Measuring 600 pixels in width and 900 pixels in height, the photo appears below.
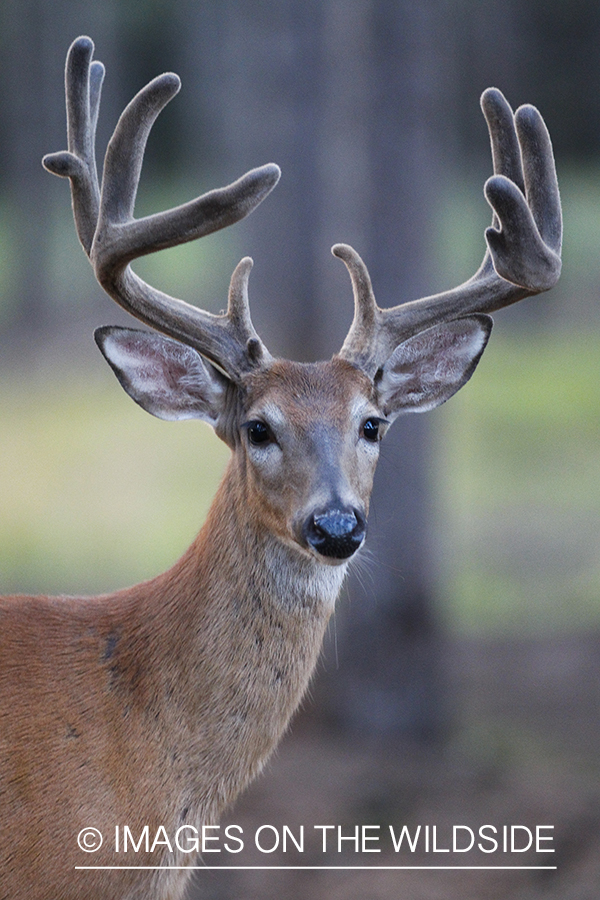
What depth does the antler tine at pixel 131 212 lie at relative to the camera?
12.2 ft

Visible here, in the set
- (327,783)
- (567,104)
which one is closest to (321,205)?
(327,783)

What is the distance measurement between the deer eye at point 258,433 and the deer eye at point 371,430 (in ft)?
1.10

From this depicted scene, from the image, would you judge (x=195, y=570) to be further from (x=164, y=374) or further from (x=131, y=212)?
(x=131, y=212)

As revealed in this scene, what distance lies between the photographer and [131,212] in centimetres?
390

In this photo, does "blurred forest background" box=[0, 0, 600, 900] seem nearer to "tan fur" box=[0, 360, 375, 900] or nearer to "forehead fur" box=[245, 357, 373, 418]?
"tan fur" box=[0, 360, 375, 900]

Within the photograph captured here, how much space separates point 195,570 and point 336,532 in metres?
0.70

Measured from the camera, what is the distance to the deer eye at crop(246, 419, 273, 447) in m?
Result: 4.04

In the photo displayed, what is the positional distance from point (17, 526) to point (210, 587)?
9.49 meters

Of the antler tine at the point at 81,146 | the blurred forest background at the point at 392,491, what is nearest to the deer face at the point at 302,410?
the antler tine at the point at 81,146

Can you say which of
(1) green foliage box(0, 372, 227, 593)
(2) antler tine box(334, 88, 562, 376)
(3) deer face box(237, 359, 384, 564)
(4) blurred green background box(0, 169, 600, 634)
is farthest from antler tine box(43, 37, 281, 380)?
(1) green foliage box(0, 372, 227, 593)

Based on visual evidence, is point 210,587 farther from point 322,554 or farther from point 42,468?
point 42,468

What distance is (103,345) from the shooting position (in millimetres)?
4047

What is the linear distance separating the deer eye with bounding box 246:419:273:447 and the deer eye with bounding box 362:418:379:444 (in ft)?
1.10

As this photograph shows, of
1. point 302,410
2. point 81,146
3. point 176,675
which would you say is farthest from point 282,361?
point 176,675
